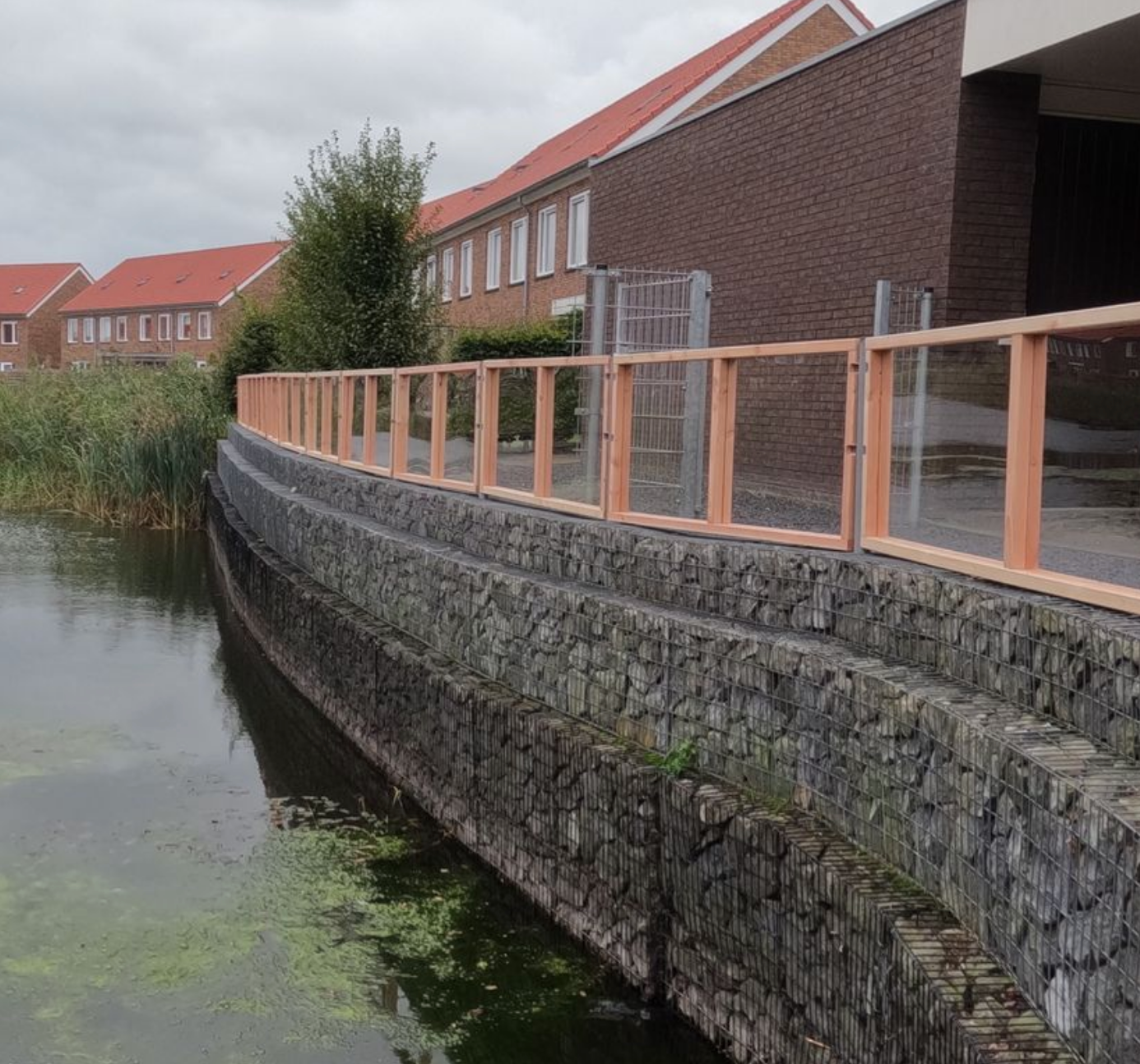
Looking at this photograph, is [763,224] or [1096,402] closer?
[1096,402]

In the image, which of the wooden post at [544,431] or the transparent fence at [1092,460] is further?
the wooden post at [544,431]

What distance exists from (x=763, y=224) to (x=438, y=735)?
8.02 meters

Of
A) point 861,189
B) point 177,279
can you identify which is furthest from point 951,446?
point 177,279

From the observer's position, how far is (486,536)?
28.6ft

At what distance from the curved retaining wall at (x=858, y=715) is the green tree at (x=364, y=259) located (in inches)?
516

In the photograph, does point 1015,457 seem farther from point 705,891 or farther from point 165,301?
point 165,301

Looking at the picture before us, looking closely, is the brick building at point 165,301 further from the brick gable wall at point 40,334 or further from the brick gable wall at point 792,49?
the brick gable wall at point 792,49

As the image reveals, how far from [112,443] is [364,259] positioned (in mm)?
5567

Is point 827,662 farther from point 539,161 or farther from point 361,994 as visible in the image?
point 539,161

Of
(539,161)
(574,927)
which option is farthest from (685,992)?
(539,161)

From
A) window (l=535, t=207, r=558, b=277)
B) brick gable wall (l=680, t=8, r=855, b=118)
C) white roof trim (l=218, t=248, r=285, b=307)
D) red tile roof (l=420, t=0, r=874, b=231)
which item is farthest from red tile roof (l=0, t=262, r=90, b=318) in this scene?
brick gable wall (l=680, t=8, r=855, b=118)

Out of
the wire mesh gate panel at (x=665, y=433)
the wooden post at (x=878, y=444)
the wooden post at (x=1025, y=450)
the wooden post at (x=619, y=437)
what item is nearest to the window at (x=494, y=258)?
the wire mesh gate panel at (x=665, y=433)

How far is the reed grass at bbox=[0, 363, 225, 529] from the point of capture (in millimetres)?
23312

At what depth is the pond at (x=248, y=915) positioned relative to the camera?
17.0ft
